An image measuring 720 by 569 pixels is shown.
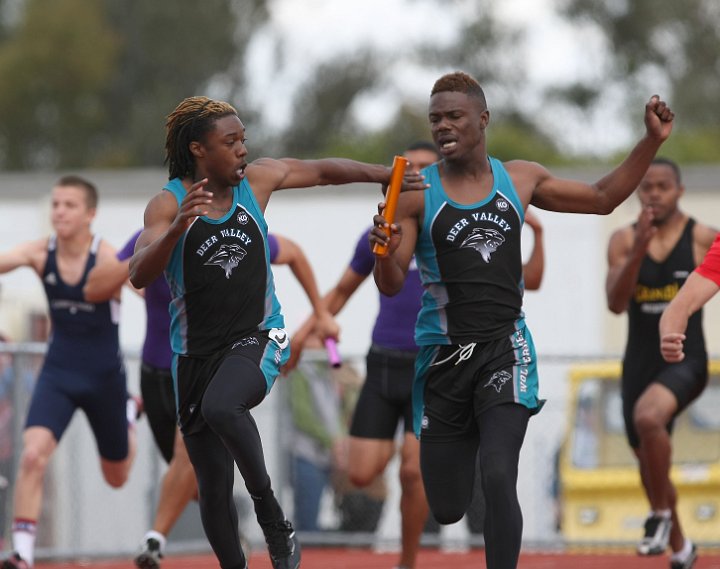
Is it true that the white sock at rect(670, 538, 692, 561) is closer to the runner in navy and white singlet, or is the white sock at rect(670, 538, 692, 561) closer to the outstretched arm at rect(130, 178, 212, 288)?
the runner in navy and white singlet

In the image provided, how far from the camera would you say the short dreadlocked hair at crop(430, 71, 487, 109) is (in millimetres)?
7047

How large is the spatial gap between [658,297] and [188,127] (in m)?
3.66

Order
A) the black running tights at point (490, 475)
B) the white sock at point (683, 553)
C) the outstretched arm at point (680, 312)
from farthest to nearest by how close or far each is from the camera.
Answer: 1. the white sock at point (683, 553)
2. the black running tights at point (490, 475)
3. the outstretched arm at point (680, 312)

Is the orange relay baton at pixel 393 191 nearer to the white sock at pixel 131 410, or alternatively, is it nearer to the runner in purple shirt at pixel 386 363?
the runner in purple shirt at pixel 386 363

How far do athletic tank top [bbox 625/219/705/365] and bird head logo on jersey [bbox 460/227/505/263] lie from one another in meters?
2.65

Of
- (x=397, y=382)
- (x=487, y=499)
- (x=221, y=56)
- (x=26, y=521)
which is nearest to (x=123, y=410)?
(x=26, y=521)

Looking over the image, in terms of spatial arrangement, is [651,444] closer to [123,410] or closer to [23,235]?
[123,410]

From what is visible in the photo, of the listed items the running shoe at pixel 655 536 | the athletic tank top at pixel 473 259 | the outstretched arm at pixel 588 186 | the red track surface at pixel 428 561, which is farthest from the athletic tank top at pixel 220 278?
the red track surface at pixel 428 561

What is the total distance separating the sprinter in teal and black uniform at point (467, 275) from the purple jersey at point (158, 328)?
7.80 feet

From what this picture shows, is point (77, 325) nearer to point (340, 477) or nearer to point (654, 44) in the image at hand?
point (340, 477)

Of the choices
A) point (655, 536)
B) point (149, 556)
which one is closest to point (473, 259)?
point (655, 536)

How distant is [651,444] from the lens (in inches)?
357

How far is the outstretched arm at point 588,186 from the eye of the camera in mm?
7074

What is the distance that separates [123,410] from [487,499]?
3790 mm
